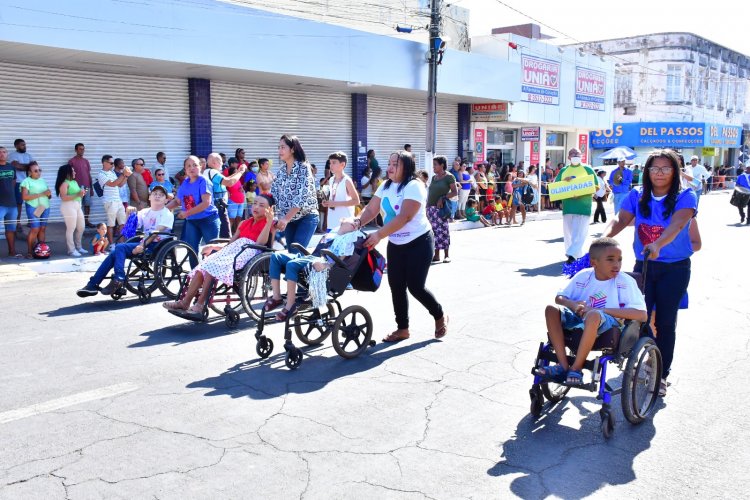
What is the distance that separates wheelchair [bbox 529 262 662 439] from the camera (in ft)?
15.1

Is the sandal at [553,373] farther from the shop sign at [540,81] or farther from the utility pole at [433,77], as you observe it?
the shop sign at [540,81]

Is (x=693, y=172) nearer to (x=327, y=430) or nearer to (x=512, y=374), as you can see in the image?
(x=512, y=374)

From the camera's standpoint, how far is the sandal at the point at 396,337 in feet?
22.7

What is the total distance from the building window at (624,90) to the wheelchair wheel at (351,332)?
44989mm

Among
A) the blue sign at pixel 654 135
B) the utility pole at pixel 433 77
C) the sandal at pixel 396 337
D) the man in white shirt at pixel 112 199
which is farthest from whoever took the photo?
the blue sign at pixel 654 135

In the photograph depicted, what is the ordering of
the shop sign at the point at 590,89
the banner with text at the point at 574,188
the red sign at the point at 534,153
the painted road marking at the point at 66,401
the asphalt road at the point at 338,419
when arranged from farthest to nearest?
1. the shop sign at the point at 590,89
2. the red sign at the point at 534,153
3. the banner with text at the point at 574,188
4. the painted road marking at the point at 66,401
5. the asphalt road at the point at 338,419

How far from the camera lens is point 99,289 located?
8.66 metres

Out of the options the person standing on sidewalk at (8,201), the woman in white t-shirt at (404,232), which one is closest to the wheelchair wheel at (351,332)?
the woman in white t-shirt at (404,232)

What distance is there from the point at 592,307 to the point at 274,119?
15.8 meters

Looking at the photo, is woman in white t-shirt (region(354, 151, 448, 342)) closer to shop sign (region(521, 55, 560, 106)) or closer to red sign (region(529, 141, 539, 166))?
shop sign (region(521, 55, 560, 106))

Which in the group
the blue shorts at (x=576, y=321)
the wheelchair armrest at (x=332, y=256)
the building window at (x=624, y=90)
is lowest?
the blue shorts at (x=576, y=321)

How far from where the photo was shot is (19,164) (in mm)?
13602

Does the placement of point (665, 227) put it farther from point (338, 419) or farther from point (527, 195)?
point (527, 195)

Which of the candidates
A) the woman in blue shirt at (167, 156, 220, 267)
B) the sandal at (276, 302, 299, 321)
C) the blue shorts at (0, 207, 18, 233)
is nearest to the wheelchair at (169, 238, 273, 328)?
the sandal at (276, 302, 299, 321)
